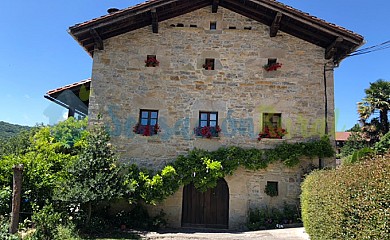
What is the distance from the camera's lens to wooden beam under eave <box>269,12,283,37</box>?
30.9ft

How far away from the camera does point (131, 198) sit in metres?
8.31

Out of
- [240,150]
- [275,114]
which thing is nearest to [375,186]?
[240,150]

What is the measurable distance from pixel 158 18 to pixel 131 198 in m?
5.87

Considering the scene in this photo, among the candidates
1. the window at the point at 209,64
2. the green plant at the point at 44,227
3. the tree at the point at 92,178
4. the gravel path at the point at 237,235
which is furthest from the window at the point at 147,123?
the green plant at the point at 44,227

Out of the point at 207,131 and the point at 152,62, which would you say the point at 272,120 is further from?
the point at 152,62

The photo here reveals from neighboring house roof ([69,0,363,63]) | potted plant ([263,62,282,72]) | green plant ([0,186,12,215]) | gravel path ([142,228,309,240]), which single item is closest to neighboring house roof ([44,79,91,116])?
neighboring house roof ([69,0,363,63])

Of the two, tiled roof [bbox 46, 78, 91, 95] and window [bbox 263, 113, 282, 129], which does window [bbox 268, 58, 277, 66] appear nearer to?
window [bbox 263, 113, 282, 129]

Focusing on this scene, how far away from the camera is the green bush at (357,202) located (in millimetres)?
3187

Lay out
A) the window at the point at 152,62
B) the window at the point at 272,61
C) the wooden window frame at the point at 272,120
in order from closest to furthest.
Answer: the wooden window frame at the point at 272,120
the window at the point at 152,62
the window at the point at 272,61

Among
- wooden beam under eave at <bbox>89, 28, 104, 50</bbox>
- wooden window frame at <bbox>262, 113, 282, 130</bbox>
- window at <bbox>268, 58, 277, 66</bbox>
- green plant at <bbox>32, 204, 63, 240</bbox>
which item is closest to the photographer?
green plant at <bbox>32, 204, 63, 240</bbox>

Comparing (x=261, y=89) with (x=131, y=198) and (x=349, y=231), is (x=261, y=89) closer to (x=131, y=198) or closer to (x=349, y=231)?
(x=131, y=198)

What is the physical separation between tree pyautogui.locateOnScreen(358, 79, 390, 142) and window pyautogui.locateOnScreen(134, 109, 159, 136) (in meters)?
15.5

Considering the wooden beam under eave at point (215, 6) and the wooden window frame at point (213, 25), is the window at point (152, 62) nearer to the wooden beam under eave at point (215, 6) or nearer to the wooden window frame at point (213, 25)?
the wooden window frame at point (213, 25)

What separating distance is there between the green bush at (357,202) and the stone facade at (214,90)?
14.2 feet
